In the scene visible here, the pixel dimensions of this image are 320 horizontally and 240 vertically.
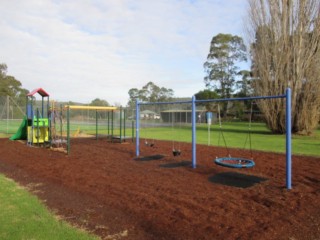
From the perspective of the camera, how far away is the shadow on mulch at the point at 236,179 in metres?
6.38

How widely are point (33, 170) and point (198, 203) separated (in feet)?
17.4

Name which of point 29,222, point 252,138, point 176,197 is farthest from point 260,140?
point 29,222

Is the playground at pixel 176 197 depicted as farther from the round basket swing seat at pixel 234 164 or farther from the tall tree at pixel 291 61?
the tall tree at pixel 291 61

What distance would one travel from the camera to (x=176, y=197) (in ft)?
17.7

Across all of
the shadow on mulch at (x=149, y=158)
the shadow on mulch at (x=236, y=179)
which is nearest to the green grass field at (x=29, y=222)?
the shadow on mulch at (x=236, y=179)

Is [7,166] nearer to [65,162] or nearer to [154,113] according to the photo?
[65,162]

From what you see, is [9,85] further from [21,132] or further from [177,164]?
[177,164]

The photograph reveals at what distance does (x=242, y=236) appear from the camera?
364 centimetres

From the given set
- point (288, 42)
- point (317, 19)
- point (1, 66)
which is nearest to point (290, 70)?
point (288, 42)

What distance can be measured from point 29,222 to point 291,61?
73.7ft

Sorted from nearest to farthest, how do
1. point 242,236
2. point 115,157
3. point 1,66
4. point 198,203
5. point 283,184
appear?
point 242,236
point 198,203
point 283,184
point 115,157
point 1,66

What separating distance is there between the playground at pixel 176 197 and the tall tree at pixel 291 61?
13.7 m

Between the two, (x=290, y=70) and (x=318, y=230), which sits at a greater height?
(x=290, y=70)

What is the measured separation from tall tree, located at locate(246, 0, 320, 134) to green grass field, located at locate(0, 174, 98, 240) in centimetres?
2108
